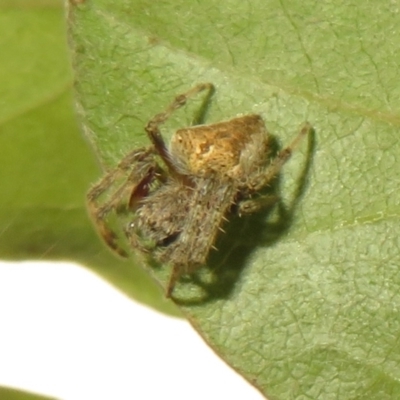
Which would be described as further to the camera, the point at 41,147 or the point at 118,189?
the point at 41,147

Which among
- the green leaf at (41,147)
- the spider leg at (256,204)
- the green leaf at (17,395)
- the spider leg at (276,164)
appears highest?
the spider leg at (276,164)

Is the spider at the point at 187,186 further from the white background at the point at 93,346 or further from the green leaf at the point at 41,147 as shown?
the white background at the point at 93,346

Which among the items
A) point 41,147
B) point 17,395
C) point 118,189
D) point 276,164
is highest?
point 276,164

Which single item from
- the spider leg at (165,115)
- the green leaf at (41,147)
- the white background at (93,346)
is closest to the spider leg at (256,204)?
the spider leg at (165,115)

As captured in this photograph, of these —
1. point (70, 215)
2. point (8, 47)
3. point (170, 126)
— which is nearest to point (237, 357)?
point (170, 126)

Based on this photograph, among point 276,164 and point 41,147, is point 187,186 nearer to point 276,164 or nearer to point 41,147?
point 276,164

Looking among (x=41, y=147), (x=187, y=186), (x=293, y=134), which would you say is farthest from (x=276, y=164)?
(x=41, y=147)

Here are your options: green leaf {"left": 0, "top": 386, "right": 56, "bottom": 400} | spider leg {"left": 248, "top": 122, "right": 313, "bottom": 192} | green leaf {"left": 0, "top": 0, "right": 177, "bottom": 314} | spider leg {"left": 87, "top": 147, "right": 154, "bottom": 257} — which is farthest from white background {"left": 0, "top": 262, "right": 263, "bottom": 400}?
spider leg {"left": 248, "top": 122, "right": 313, "bottom": 192}

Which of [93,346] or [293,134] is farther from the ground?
[293,134]

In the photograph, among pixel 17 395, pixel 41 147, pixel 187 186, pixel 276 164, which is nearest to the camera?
pixel 276 164
